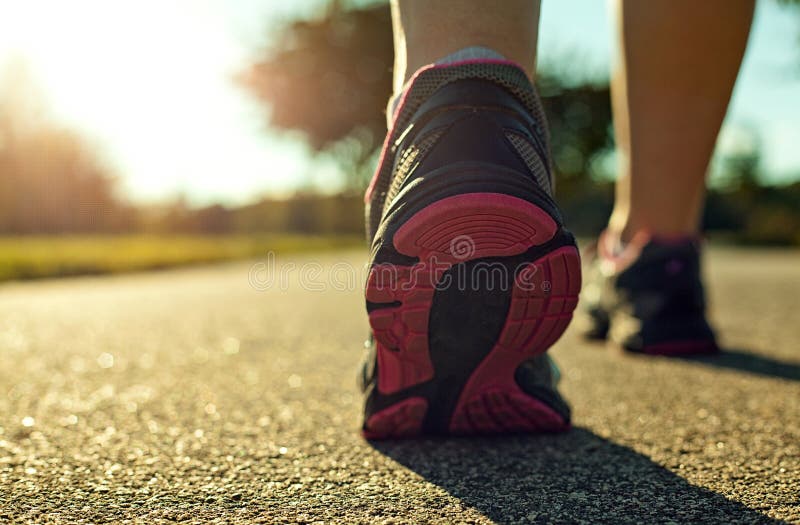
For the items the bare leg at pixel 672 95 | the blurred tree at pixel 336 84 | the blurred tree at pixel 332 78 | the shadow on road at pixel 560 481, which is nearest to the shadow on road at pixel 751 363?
the bare leg at pixel 672 95

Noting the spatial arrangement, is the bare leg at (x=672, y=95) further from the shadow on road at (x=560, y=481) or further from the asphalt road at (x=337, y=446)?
the shadow on road at (x=560, y=481)

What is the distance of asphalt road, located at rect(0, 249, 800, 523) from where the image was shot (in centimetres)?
71

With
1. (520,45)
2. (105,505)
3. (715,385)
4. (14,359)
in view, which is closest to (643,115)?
(715,385)

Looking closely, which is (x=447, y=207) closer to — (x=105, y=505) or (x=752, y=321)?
(x=105, y=505)

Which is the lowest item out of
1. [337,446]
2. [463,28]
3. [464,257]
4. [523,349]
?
[337,446]

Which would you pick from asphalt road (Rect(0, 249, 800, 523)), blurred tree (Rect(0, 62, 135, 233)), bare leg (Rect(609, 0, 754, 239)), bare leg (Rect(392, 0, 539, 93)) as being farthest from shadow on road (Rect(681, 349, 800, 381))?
blurred tree (Rect(0, 62, 135, 233))

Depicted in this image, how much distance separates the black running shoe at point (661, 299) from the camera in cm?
159

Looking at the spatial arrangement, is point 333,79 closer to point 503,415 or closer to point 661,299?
point 661,299

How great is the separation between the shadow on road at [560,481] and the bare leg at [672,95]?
2.76 feet

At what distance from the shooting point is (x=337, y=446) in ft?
3.04

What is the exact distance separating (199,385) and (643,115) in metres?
1.14

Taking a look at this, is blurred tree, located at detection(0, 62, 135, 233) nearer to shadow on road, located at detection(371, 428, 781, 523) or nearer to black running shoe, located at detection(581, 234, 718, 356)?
black running shoe, located at detection(581, 234, 718, 356)

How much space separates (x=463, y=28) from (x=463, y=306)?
364 millimetres

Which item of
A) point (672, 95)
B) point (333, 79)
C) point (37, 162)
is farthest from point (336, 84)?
point (672, 95)
